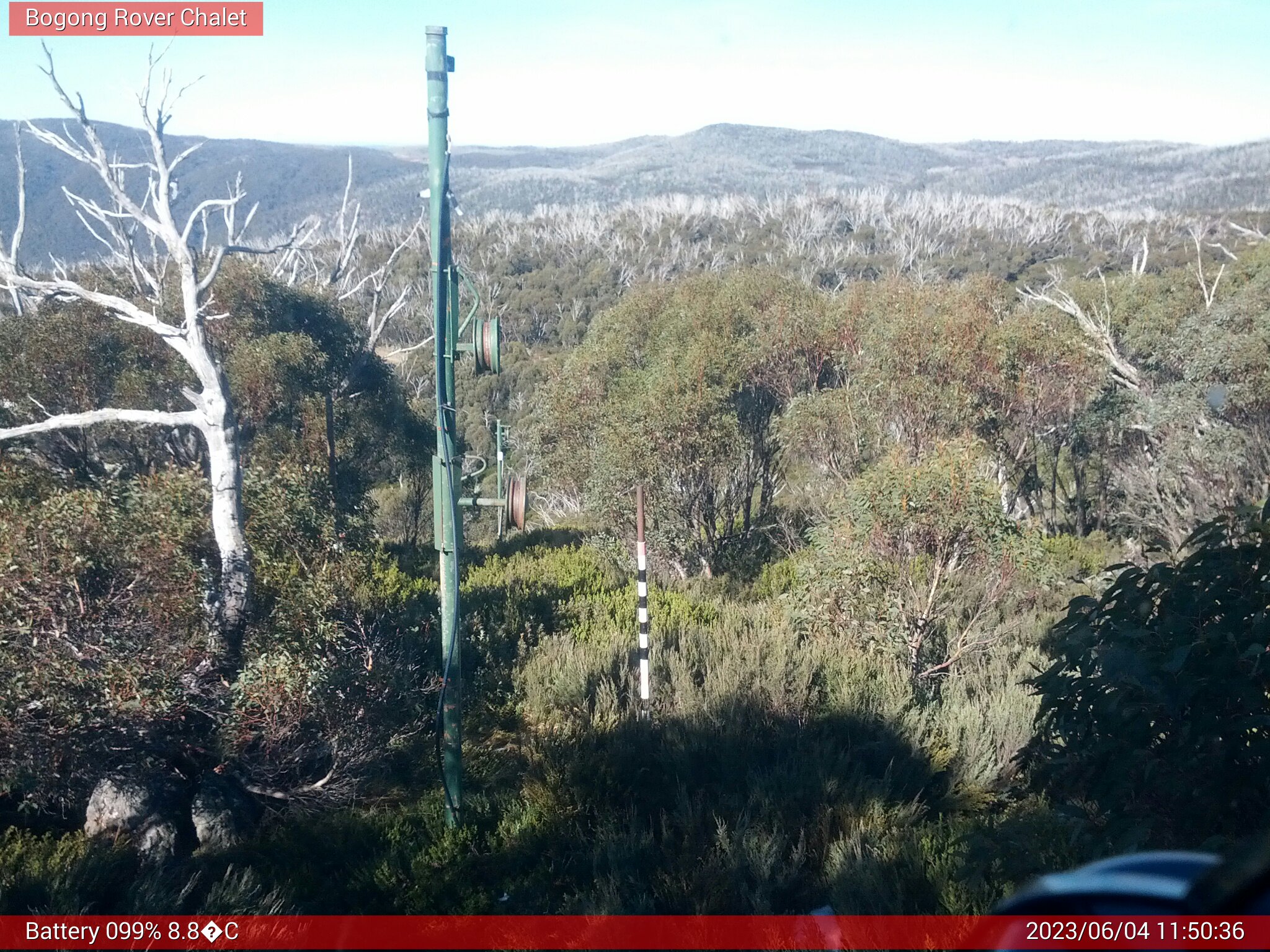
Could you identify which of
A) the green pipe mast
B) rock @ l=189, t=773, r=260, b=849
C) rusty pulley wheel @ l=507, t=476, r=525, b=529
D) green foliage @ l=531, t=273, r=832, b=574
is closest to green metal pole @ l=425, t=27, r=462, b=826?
the green pipe mast

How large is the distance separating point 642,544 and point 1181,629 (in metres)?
4.21

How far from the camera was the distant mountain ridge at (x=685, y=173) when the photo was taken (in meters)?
69.1

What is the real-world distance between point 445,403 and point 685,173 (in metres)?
116

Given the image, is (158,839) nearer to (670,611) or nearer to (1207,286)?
(670,611)

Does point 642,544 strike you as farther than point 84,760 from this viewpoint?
Yes

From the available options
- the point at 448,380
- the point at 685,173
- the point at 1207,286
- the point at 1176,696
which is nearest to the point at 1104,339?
the point at 1207,286

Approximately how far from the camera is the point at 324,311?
571 inches

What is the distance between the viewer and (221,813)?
524 cm

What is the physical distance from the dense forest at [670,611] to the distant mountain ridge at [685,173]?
36103 millimetres

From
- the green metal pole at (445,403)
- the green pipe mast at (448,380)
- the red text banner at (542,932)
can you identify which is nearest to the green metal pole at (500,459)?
the green pipe mast at (448,380)

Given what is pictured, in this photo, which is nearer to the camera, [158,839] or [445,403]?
[158,839]

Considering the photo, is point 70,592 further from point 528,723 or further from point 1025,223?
point 1025,223

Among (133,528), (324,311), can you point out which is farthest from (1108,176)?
(133,528)

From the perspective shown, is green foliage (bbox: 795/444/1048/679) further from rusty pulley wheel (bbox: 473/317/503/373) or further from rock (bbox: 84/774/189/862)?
rock (bbox: 84/774/189/862)
